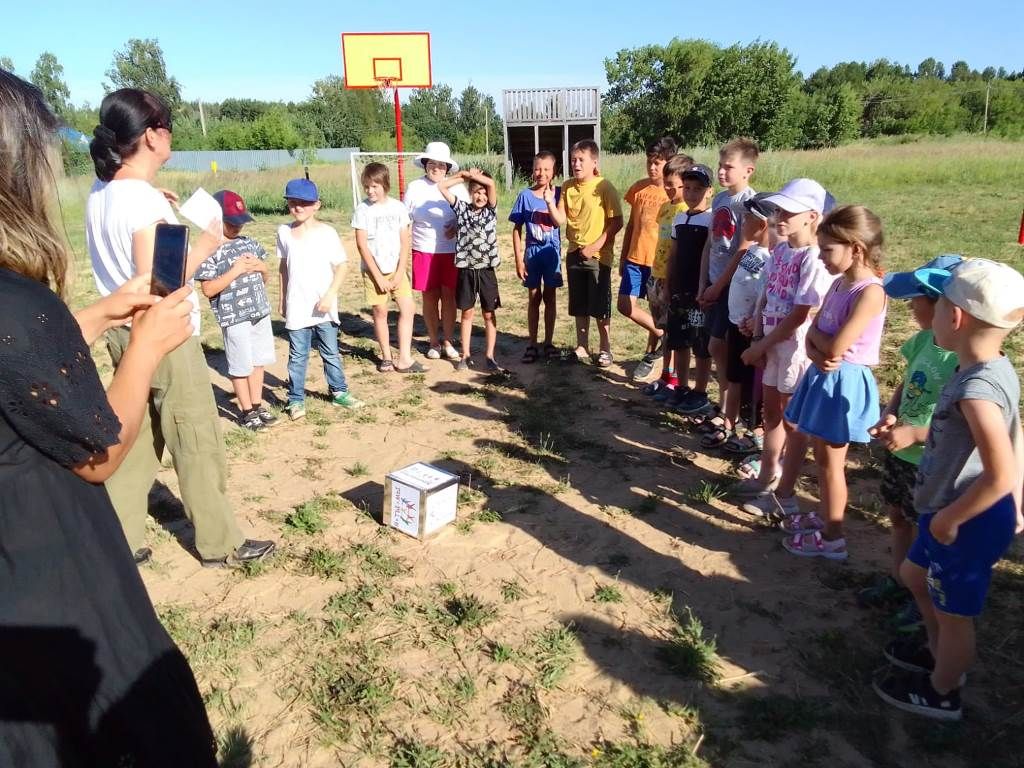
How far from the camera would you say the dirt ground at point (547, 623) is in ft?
8.20

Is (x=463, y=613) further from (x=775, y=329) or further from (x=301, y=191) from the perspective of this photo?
(x=301, y=191)

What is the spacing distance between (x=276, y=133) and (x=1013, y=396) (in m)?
56.1

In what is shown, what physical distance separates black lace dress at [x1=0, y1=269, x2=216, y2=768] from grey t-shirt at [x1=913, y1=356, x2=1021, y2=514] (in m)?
2.39

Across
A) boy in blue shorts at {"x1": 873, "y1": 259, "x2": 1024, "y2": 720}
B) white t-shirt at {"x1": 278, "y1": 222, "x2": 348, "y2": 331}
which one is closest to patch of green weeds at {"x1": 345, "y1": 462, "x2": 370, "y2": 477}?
white t-shirt at {"x1": 278, "y1": 222, "x2": 348, "y2": 331}

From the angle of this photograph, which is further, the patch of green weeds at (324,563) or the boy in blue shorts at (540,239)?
the boy in blue shorts at (540,239)

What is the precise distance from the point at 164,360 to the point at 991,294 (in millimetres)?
3175

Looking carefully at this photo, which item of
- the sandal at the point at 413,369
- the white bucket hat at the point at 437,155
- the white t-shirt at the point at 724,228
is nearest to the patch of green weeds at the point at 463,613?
the white t-shirt at the point at 724,228

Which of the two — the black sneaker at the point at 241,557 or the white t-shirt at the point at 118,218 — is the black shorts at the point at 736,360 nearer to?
the black sneaker at the point at 241,557

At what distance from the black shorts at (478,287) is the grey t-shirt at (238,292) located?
1.88m

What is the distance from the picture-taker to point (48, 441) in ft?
3.96

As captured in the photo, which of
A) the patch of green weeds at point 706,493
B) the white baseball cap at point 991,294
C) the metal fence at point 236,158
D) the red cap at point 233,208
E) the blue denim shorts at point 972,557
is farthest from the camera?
the metal fence at point 236,158

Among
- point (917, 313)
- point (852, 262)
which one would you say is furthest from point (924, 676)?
point (852, 262)

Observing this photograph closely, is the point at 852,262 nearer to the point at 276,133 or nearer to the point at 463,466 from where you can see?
the point at 463,466

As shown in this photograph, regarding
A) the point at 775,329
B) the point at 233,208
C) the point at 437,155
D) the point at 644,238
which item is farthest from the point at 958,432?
the point at 437,155
